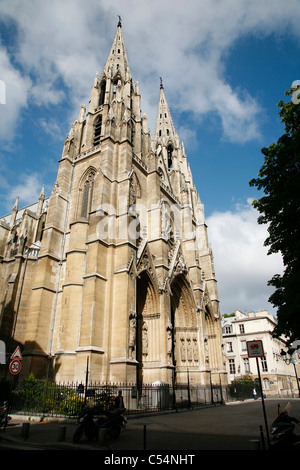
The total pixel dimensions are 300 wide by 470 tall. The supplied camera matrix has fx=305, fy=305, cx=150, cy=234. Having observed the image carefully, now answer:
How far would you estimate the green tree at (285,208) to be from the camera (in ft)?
34.6

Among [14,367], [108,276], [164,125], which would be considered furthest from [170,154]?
[14,367]

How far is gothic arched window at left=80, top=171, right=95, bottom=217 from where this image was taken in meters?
21.0

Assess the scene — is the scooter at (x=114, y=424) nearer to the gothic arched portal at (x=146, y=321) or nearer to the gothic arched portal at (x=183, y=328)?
the gothic arched portal at (x=146, y=321)

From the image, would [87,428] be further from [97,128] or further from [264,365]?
[264,365]

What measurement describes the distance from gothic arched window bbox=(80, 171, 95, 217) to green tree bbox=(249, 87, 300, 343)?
11.6 meters

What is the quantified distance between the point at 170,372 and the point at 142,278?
5809 mm

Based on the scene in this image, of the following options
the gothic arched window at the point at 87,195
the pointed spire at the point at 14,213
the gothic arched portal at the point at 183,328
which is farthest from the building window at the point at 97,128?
the gothic arched portal at the point at 183,328

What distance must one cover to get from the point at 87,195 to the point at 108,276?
744cm

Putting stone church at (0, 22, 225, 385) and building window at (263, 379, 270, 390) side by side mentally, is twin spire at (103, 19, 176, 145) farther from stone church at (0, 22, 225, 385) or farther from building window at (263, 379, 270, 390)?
building window at (263, 379, 270, 390)

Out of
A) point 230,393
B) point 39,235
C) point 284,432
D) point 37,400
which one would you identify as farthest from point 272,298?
point 39,235

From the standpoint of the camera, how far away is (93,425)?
7.33m

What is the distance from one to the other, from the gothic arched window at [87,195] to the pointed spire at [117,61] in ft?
39.7

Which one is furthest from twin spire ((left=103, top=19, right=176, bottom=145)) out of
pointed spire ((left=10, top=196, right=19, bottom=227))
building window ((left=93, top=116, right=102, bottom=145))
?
pointed spire ((left=10, top=196, right=19, bottom=227))

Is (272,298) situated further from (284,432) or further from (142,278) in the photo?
(142,278)
